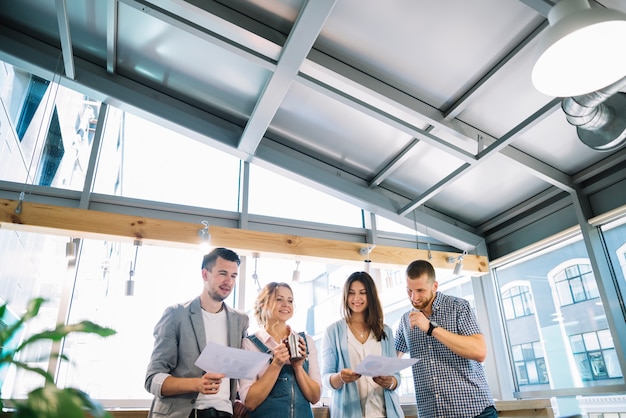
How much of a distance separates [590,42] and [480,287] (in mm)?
3076

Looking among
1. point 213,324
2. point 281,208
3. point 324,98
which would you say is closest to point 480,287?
point 281,208

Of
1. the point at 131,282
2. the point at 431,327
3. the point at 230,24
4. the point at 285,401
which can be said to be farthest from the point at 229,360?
the point at 230,24

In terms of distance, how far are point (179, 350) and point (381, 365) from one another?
0.88 m

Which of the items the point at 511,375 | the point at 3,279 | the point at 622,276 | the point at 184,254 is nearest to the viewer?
the point at 3,279

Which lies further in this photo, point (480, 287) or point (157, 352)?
point (480, 287)

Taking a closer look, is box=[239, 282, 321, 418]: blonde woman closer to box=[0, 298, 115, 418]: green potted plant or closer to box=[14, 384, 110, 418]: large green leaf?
box=[0, 298, 115, 418]: green potted plant

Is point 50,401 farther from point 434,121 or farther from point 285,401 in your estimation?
point 434,121

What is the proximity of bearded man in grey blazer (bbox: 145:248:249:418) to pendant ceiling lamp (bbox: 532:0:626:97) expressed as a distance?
5.41 ft

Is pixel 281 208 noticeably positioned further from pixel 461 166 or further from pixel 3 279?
pixel 3 279

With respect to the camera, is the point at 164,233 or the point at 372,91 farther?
the point at 164,233

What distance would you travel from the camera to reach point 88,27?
3.61 m

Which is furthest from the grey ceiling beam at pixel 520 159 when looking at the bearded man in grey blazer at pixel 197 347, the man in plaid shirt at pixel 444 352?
the bearded man in grey blazer at pixel 197 347

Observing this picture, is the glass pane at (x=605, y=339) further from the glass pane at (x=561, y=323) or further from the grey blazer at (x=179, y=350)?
the grey blazer at (x=179, y=350)

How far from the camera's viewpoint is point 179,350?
2.04 meters
